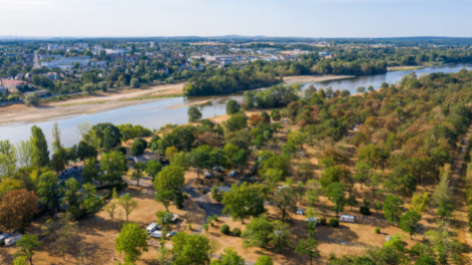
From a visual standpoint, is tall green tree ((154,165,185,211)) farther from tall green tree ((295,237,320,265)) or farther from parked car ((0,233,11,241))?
tall green tree ((295,237,320,265))

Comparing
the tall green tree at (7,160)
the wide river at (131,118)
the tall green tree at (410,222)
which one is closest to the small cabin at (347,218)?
the tall green tree at (410,222)

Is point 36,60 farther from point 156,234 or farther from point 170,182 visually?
point 156,234

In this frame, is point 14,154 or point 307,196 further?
point 14,154

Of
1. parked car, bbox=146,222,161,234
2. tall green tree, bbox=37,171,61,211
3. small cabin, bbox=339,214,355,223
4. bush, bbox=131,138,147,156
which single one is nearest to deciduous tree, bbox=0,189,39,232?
tall green tree, bbox=37,171,61,211

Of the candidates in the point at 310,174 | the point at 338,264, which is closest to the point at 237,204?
the point at 338,264

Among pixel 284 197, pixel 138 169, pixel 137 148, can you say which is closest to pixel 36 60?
pixel 137 148

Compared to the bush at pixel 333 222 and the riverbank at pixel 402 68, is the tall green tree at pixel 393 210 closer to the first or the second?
the bush at pixel 333 222

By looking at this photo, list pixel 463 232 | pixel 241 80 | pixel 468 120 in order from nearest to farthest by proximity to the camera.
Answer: pixel 463 232 < pixel 468 120 < pixel 241 80

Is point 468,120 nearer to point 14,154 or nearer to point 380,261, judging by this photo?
point 380,261
